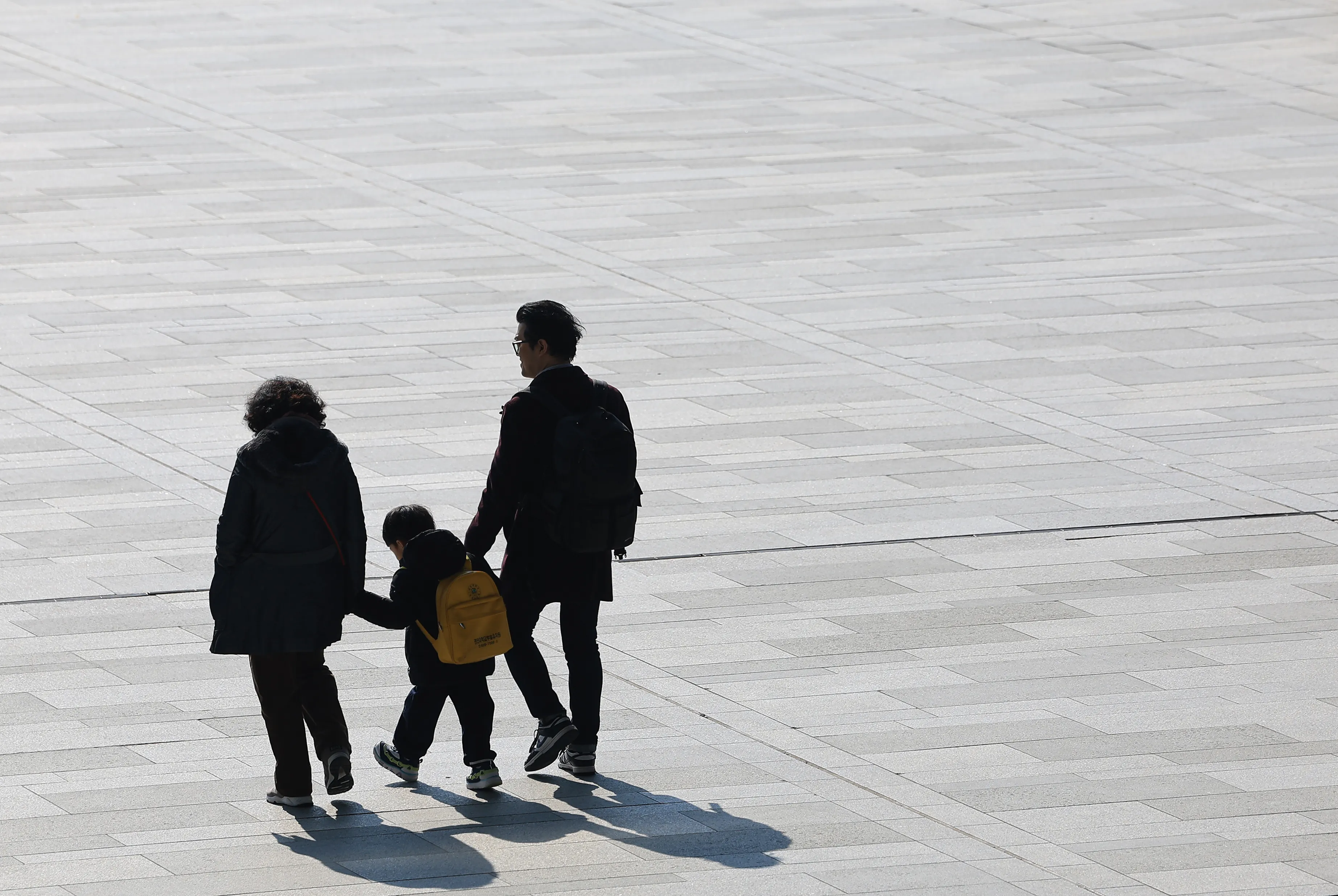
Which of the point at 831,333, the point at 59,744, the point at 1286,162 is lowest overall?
the point at 59,744

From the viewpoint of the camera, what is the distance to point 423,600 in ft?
24.8

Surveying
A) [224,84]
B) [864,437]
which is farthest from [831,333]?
[224,84]

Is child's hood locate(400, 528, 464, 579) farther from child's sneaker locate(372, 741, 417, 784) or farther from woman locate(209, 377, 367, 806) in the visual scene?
child's sneaker locate(372, 741, 417, 784)

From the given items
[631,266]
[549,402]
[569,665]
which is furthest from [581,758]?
[631,266]

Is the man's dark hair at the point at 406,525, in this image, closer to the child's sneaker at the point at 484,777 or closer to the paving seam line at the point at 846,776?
the child's sneaker at the point at 484,777

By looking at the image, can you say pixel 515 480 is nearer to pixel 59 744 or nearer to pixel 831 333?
pixel 59 744

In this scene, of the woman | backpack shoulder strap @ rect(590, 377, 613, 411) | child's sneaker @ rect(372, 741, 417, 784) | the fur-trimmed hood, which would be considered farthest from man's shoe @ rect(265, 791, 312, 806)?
backpack shoulder strap @ rect(590, 377, 613, 411)

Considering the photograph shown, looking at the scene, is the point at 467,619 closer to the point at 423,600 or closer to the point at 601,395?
the point at 423,600

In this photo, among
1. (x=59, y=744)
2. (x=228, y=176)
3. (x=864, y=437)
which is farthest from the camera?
(x=228, y=176)

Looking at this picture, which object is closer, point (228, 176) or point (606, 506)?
point (606, 506)

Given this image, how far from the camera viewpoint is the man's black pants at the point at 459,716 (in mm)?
7637

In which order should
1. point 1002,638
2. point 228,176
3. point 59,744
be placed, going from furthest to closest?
point 228,176 < point 1002,638 < point 59,744

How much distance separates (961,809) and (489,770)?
5.15 feet

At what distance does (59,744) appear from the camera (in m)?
8.08
